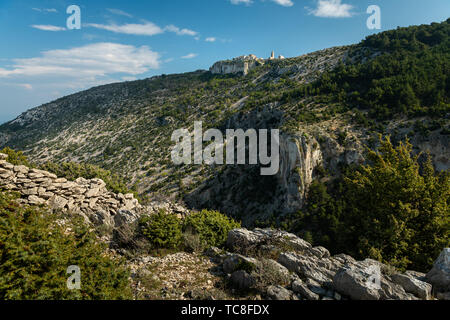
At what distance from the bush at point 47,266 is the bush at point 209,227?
467cm

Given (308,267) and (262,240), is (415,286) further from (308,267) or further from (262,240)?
(262,240)

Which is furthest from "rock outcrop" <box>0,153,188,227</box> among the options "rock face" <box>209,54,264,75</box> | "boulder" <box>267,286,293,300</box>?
"rock face" <box>209,54,264,75</box>

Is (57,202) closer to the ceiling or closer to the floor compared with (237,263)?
closer to the ceiling

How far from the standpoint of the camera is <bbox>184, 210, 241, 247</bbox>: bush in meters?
10.4

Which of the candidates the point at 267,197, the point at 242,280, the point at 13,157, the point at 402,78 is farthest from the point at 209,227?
the point at 402,78

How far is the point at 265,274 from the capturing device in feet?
22.4

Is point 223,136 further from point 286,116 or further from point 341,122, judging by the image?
point 341,122

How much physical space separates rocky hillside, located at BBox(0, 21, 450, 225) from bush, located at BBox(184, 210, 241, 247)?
49.4 feet

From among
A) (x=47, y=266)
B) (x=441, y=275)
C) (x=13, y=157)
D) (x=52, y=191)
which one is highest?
(x=13, y=157)

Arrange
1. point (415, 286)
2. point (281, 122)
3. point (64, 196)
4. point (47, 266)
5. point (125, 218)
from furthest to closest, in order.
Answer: point (281, 122)
point (64, 196)
point (125, 218)
point (415, 286)
point (47, 266)

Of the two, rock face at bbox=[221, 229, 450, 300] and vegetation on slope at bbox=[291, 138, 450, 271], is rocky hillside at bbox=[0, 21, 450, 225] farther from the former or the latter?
rock face at bbox=[221, 229, 450, 300]

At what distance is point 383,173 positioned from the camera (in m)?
11.0

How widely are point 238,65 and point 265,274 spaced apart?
91787 millimetres
